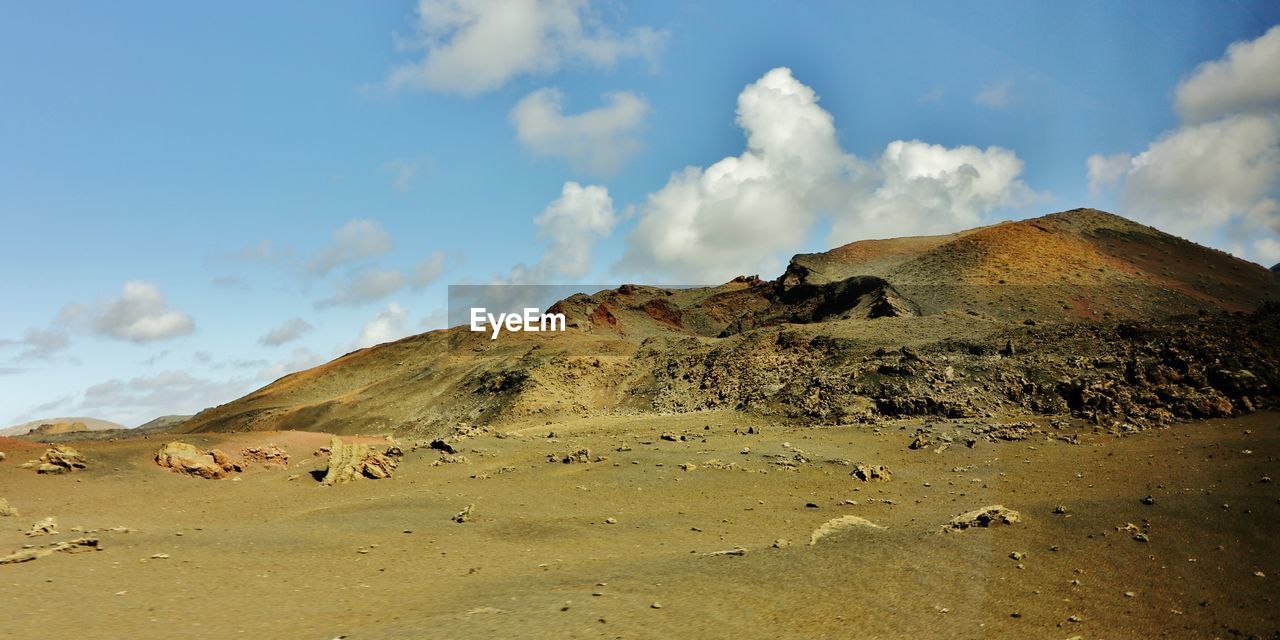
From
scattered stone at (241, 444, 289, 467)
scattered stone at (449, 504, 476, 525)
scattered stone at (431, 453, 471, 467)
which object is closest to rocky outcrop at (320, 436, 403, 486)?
scattered stone at (431, 453, 471, 467)

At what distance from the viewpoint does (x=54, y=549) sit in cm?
995

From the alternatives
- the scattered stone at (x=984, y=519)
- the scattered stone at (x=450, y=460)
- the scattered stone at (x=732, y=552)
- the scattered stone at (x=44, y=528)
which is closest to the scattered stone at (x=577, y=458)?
the scattered stone at (x=450, y=460)

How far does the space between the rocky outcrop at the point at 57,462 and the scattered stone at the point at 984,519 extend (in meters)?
19.9

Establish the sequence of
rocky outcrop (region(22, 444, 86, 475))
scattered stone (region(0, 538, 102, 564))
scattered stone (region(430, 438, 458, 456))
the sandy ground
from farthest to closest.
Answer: scattered stone (region(430, 438, 458, 456)), rocky outcrop (region(22, 444, 86, 475)), scattered stone (region(0, 538, 102, 564)), the sandy ground

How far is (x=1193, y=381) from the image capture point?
19453 mm

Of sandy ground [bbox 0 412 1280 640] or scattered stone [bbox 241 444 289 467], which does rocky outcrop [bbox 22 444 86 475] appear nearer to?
sandy ground [bbox 0 412 1280 640]

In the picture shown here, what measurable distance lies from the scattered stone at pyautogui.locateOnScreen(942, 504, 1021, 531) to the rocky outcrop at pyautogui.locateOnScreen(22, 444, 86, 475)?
65.3 feet

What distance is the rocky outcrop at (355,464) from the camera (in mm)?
17688

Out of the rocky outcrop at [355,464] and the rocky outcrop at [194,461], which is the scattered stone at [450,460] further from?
the rocky outcrop at [194,461]

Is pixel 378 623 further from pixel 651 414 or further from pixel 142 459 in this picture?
pixel 651 414

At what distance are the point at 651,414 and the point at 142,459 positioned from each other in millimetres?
18401

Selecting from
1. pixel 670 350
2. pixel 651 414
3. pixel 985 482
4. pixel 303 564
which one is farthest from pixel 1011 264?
pixel 303 564

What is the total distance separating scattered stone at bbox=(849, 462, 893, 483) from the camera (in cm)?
1619

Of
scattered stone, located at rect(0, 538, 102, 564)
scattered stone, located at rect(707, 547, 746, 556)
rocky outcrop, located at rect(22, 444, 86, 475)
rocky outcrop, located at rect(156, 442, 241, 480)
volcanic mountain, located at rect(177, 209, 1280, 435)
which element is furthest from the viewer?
volcanic mountain, located at rect(177, 209, 1280, 435)
